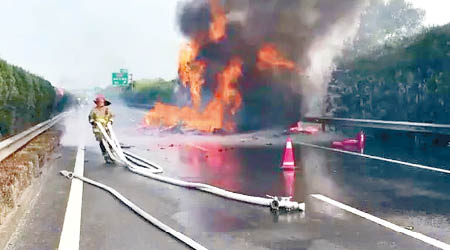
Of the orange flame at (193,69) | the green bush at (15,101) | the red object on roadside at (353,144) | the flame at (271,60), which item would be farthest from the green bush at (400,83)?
the green bush at (15,101)

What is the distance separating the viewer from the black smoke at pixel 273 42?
2358 centimetres

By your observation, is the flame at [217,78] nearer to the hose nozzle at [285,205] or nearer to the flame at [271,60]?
the flame at [271,60]

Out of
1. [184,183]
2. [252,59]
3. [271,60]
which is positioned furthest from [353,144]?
[184,183]

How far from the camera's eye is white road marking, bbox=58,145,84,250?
5.74m

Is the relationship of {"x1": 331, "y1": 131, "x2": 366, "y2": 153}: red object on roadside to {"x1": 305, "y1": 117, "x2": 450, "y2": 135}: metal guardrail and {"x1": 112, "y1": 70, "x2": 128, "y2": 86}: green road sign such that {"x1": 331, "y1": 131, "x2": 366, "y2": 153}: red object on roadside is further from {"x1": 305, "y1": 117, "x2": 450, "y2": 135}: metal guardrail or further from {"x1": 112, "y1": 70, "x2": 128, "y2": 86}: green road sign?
{"x1": 112, "y1": 70, "x2": 128, "y2": 86}: green road sign

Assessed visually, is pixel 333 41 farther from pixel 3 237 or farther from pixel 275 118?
pixel 3 237

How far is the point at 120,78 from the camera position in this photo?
80188mm

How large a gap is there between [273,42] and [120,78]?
59479 millimetres

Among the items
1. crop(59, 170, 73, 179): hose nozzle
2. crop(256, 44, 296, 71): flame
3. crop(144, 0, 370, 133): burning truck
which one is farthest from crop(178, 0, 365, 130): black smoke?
crop(59, 170, 73, 179): hose nozzle

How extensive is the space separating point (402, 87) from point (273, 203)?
13.8 meters

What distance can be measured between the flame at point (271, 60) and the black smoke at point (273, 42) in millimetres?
219

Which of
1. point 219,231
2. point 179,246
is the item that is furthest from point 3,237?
point 219,231

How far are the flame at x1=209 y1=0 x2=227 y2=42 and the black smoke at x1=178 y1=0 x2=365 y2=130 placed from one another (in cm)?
26

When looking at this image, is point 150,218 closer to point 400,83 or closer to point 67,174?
point 67,174
